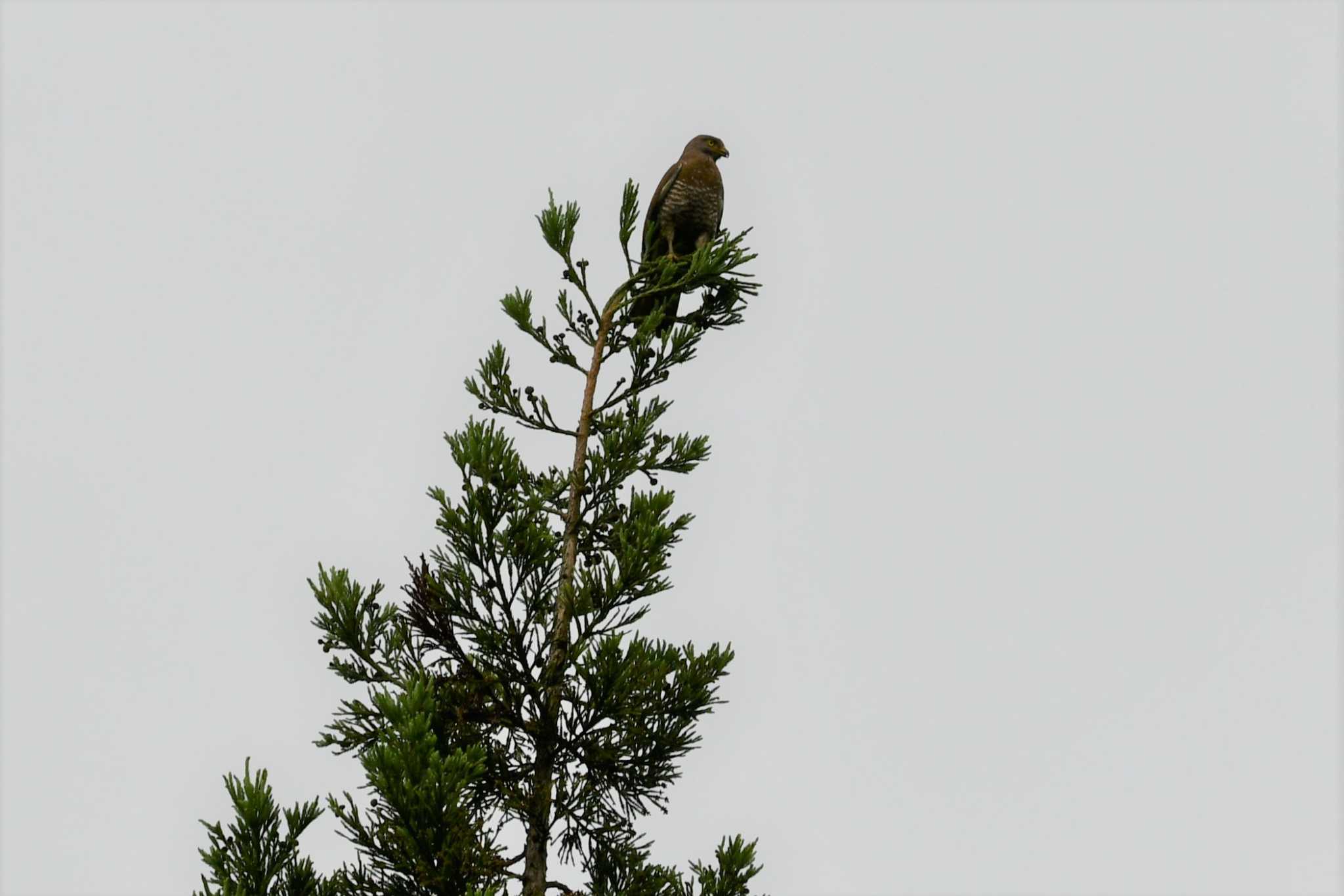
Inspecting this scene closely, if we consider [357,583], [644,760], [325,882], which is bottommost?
[325,882]

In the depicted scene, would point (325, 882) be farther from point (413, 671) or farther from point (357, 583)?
point (357, 583)

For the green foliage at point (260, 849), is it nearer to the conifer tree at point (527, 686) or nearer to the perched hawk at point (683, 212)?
the conifer tree at point (527, 686)

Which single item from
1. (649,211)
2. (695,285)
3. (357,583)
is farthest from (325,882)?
(649,211)

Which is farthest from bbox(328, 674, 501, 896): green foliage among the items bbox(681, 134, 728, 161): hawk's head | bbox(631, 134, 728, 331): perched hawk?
bbox(681, 134, 728, 161): hawk's head

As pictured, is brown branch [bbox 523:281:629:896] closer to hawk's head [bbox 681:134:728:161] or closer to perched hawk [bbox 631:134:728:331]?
perched hawk [bbox 631:134:728:331]

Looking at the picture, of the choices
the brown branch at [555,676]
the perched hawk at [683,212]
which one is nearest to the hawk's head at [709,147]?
the perched hawk at [683,212]

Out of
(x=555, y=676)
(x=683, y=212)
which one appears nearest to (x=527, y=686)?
(x=555, y=676)

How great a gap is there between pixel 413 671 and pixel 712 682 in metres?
1.41

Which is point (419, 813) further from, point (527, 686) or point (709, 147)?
point (709, 147)

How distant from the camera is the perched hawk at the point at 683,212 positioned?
706 centimetres

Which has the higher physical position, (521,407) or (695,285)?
(695,285)

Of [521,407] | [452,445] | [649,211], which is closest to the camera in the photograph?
[452,445]

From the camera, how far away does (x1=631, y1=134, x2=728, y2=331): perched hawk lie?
706cm

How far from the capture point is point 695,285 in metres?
6.47
